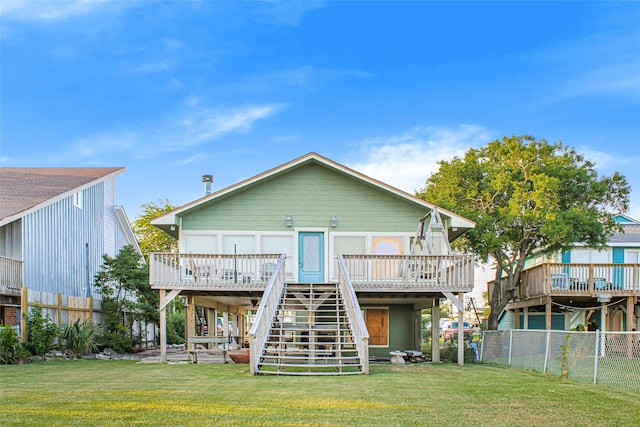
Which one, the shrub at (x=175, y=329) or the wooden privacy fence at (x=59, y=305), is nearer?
the wooden privacy fence at (x=59, y=305)

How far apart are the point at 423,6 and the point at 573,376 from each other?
10.5m

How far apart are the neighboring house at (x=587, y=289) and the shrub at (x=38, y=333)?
1478cm

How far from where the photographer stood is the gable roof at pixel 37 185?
18516 mm

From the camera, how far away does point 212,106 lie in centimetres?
2280

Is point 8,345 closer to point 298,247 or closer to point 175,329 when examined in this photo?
point 298,247

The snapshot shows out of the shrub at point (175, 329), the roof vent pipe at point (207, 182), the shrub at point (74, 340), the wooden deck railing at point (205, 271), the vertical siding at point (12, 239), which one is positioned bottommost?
the shrub at point (175, 329)

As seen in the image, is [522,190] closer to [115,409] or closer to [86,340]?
[86,340]

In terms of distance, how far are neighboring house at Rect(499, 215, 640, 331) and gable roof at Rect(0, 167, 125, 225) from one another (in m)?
16.0

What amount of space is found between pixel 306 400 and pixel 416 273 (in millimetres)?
8846

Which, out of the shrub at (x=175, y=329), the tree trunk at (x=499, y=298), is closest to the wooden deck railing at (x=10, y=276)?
the shrub at (x=175, y=329)

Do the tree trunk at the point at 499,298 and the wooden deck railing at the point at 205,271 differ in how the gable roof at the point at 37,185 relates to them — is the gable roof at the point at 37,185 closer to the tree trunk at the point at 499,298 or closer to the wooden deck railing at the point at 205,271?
the wooden deck railing at the point at 205,271

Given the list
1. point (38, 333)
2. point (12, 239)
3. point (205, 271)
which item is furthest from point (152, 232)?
point (205, 271)

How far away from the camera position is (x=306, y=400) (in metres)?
8.66

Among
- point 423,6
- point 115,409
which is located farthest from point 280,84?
point 115,409
